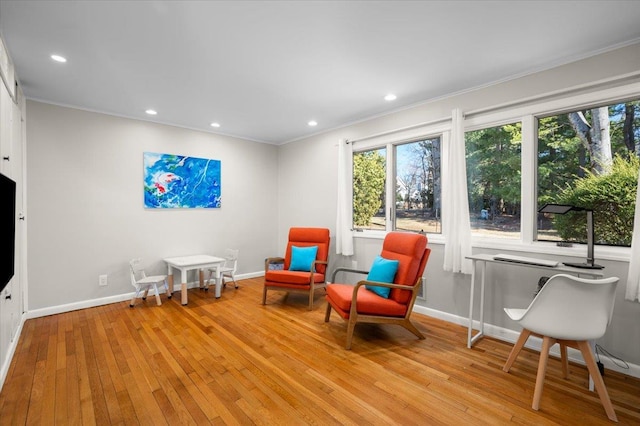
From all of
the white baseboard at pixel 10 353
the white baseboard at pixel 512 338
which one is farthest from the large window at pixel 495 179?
the white baseboard at pixel 10 353

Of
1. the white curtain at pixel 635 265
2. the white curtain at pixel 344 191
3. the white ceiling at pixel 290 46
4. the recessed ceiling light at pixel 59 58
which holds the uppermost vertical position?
the recessed ceiling light at pixel 59 58

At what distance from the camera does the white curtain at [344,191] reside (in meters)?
4.34

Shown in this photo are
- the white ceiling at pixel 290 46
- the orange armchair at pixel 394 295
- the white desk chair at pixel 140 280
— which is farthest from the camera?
the white desk chair at pixel 140 280

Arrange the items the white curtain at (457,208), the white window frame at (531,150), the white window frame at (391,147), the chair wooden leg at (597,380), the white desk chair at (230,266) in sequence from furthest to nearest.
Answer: the white desk chair at (230,266)
the white window frame at (391,147)
the white curtain at (457,208)
the white window frame at (531,150)
the chair wooden leg at (597,380)

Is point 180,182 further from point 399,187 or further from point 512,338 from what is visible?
point 512,338

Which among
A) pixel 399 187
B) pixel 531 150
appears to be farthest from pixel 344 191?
pixel 531 150

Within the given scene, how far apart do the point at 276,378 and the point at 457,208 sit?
2398 millimetres

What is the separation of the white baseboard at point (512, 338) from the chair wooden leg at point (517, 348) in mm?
603

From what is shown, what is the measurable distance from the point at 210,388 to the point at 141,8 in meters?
2.60

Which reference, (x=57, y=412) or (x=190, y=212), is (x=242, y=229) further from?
(x=57, y=412)

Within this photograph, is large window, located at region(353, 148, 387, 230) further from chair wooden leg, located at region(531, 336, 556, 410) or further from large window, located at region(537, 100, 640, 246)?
chair wooden leg, located at region(531, 336, 556, 410)

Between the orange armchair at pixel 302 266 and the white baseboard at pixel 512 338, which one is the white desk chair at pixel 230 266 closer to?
the orange armchair at pixel 302 266

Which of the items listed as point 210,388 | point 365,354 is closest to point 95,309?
point 210,388

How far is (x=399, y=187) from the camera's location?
405 centimetres
